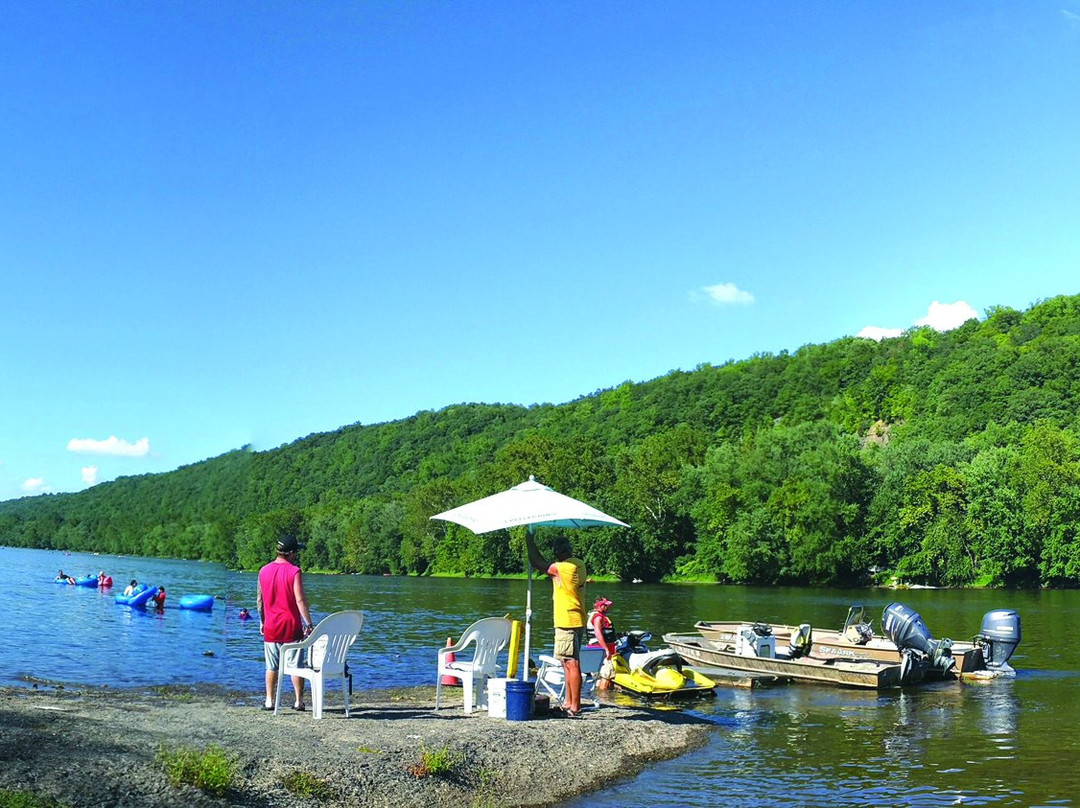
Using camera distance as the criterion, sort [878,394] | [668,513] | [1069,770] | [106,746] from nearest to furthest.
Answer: [106,746]
[1069,770]
[668,513]
[878,394]

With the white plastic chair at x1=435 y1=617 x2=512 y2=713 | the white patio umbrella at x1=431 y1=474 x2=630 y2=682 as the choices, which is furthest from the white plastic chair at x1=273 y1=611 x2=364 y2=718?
the white patio umbrella at x1=431 y1=474 x2=630 y2=682

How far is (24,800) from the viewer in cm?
809

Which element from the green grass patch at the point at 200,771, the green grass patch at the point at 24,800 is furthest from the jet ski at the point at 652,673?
the green grass patch at the point at 24,800

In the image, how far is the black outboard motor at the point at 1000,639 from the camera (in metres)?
24.1

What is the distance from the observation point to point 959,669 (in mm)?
23547

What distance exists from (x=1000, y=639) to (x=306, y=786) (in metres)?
19.6

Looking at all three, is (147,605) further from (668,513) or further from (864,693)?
(668,513)

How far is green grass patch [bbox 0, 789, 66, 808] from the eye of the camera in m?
7.95

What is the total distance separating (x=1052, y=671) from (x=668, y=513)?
68687mm

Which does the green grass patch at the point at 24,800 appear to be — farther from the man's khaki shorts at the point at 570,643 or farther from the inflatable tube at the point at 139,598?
the inflatable tube at the point at 139,598

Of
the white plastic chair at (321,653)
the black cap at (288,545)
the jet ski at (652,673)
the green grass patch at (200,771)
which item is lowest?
the jet ski at (652,673)

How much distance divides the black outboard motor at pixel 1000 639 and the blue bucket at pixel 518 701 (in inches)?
578

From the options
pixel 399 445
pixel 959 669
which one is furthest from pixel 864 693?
pixel 399 445

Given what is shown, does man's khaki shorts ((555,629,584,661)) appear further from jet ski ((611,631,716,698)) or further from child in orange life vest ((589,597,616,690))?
jet ski ((611,631,716,698))
